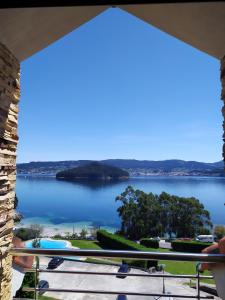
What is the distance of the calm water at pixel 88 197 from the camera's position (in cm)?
6431

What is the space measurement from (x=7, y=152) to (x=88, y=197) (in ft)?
344

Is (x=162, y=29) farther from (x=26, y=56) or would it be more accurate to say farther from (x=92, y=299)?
(x=92, y=299)

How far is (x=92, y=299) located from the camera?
9734 millimetres

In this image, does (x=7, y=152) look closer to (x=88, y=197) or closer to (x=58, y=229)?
(x=58, y=229)

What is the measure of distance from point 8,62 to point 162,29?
1.09 m

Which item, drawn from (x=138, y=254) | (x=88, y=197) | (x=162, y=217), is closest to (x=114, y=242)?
(x=162, y=217)

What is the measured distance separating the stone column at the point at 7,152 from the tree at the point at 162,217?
30.5 meters

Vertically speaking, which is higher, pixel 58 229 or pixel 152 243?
pixel 152 243

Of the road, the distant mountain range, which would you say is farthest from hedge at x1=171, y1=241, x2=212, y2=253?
the distant mountain range

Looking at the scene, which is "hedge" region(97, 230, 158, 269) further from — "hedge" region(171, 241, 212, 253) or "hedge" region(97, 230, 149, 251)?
"hedge" region(171, 241, 212, 253)

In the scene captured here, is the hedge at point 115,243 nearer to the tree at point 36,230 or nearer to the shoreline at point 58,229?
the tree at point 36,230

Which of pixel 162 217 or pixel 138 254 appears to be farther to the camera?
pixel 162 217

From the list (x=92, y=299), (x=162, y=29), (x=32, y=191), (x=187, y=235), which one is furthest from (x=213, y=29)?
(x=32, y=191)

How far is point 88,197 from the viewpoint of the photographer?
105m
